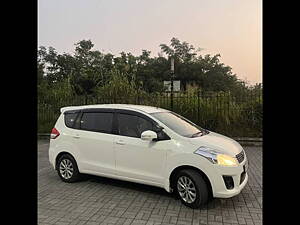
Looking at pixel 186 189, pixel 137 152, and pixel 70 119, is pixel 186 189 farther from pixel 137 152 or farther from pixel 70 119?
pixel 70 119

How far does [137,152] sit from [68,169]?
5.87 ft

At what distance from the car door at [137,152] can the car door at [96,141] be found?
19cm

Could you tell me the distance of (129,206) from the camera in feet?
14.5

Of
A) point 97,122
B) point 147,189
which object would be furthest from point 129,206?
point 97,122

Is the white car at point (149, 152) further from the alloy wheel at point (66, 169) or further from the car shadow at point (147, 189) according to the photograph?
the car shadow at point (147, 189)

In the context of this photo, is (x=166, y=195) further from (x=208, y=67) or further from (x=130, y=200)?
(x=208, y=67)

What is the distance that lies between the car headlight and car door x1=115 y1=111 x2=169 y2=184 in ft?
1.97

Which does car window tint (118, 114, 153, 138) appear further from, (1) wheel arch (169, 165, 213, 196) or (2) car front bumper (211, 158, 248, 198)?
(2) car front bumper (211, 158, 248, 198)

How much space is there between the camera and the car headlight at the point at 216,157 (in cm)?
420

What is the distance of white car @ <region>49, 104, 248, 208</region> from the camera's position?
424cm

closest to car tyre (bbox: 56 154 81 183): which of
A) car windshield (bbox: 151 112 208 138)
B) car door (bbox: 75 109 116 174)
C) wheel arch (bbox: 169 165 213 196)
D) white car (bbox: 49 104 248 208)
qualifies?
white car (bbox: 49 104 248 208)
